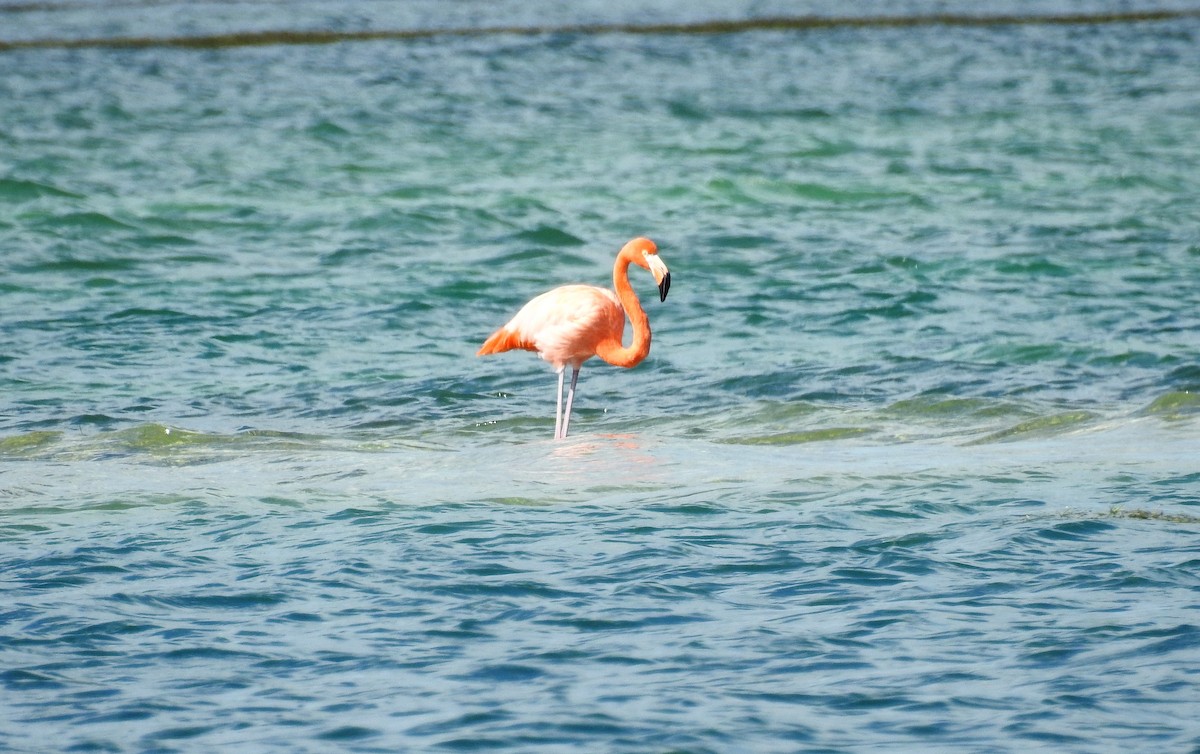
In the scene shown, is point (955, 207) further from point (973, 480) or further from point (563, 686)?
point (563, 686)

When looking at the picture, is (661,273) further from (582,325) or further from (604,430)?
(604,430)

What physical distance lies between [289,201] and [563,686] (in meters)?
13.4

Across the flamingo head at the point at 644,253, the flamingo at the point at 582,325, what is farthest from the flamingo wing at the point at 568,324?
the flamingo head at the point at 644,253

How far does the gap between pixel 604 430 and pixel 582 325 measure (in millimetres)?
652

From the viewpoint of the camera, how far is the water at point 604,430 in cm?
555

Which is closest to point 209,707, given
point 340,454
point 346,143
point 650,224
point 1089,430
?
point 340,454

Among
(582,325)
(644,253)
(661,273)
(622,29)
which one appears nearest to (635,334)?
(582,325)

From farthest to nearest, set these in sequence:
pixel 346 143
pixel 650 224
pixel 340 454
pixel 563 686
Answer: pixel 346 143, pixel 650 224, pixel 340 454, pixel 563 686

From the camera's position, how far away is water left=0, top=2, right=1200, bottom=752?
555 centimetres

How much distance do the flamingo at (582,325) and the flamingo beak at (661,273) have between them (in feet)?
0.55

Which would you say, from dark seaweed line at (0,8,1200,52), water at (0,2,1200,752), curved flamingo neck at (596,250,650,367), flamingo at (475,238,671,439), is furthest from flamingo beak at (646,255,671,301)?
dark seaweed line at (0,8,1200,52)

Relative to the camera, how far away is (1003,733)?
5125 mm

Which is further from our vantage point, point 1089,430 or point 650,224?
point 650,224

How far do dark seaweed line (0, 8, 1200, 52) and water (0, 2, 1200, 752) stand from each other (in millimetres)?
9393
